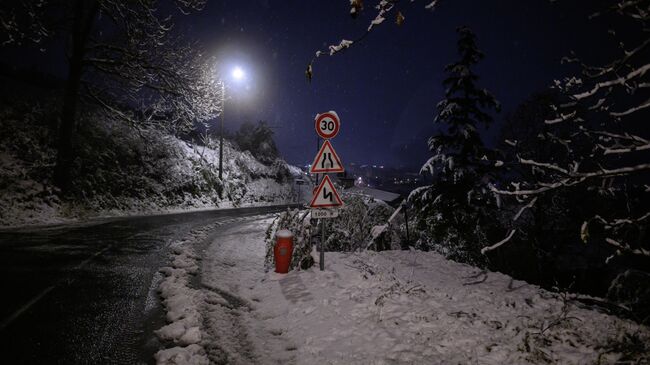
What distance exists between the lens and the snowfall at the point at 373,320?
3.59 m

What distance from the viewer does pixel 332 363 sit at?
140 inches

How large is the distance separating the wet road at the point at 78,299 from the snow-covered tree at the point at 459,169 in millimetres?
8863

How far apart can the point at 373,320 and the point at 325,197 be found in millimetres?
2551

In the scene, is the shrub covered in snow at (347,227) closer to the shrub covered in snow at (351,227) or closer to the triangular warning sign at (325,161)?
the shrub covered in snow at (351,227)

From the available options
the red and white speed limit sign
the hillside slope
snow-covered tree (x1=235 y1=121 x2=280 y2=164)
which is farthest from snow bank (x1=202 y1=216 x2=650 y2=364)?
snow-covered tree (x1=235 y1=121 x2=280 y2=164)

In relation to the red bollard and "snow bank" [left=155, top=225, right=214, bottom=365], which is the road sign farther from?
"snow bank" [left=155, top=225, right=214, bottom=365]

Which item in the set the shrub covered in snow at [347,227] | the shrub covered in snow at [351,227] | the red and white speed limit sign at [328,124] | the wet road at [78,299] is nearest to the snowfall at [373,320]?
the wet road at [78,299]

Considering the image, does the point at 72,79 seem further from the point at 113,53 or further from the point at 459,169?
the point at 459,169

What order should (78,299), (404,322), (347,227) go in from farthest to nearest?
1. (347,227)
2. (78,299)
3. (404,322)

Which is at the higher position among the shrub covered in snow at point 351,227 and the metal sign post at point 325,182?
the metal sign post at point 325,182

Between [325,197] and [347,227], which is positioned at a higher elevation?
[325,197]

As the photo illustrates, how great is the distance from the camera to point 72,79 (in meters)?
12.7

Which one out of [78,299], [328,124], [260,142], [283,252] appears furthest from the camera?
[260,142]

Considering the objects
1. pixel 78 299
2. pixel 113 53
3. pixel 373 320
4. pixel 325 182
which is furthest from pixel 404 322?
pixel 113 53
